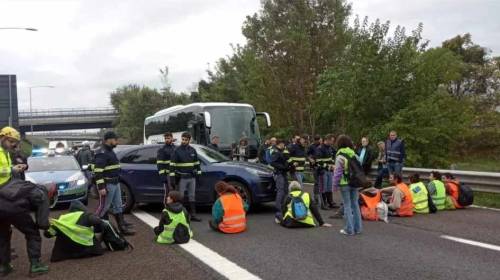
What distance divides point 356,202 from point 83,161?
9.80m

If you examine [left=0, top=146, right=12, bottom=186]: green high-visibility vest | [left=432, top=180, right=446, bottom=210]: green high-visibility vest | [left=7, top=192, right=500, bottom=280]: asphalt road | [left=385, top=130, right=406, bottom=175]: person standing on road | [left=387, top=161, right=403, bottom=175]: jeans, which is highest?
[left=0, top=146, right=12, bottom=186]: green high-visibility vest

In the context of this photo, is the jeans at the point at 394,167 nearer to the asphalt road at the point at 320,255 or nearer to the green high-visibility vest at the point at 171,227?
the asphalt road at the point at 320,255

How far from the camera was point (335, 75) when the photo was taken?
2025cm

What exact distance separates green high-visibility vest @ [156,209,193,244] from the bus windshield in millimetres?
10078

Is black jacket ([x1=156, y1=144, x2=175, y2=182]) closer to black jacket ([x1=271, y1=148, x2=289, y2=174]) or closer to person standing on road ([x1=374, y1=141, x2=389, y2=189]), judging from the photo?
black jacket ([x1=271, y1=148, x2=289, y2=174])

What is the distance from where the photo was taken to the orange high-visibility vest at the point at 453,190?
10.8 meters

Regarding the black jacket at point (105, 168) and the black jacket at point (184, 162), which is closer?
the black jacket at point (105, 168)

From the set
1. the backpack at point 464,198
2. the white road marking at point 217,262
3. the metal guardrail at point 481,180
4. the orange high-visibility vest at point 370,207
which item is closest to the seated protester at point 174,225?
the white road marking at point 217,262

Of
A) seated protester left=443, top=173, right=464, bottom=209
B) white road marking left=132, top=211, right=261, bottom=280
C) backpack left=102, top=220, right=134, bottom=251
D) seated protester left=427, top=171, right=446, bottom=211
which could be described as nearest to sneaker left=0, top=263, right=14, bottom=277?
backpack left=102, top=220, right=134, bottom=251

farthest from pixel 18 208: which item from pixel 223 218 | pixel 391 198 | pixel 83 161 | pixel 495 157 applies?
pixel 495 157

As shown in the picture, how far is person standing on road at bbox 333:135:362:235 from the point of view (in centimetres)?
811

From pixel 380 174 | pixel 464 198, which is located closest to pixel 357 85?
pixel 380 174

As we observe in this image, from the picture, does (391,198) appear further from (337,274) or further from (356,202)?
(337,274)

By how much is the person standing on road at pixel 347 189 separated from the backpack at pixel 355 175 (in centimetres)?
4
